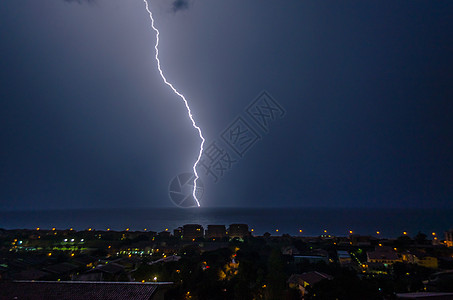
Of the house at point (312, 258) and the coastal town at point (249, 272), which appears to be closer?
the coastal town at point (249, 272)

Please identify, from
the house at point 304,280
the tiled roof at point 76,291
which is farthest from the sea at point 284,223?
the tiled roof at point 76,291

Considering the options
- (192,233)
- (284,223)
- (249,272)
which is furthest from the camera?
(284,223)

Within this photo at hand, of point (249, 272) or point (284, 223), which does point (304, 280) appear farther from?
point (284, 223)

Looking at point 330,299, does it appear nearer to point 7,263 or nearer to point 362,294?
point 362,294

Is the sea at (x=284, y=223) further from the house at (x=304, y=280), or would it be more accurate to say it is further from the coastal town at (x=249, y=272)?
the house at (x=304, y=280)

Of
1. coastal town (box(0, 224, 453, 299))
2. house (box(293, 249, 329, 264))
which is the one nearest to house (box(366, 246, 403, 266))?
coastal town (box(0, 224, 453, 299))

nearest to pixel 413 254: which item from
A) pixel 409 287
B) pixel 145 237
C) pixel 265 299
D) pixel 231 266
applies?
pixel 409 287

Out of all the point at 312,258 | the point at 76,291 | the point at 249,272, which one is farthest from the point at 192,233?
the point at 76,291

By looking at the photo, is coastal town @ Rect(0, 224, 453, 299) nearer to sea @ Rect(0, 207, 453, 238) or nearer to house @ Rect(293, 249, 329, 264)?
house @ Rect(293, 249, 329, 264)
